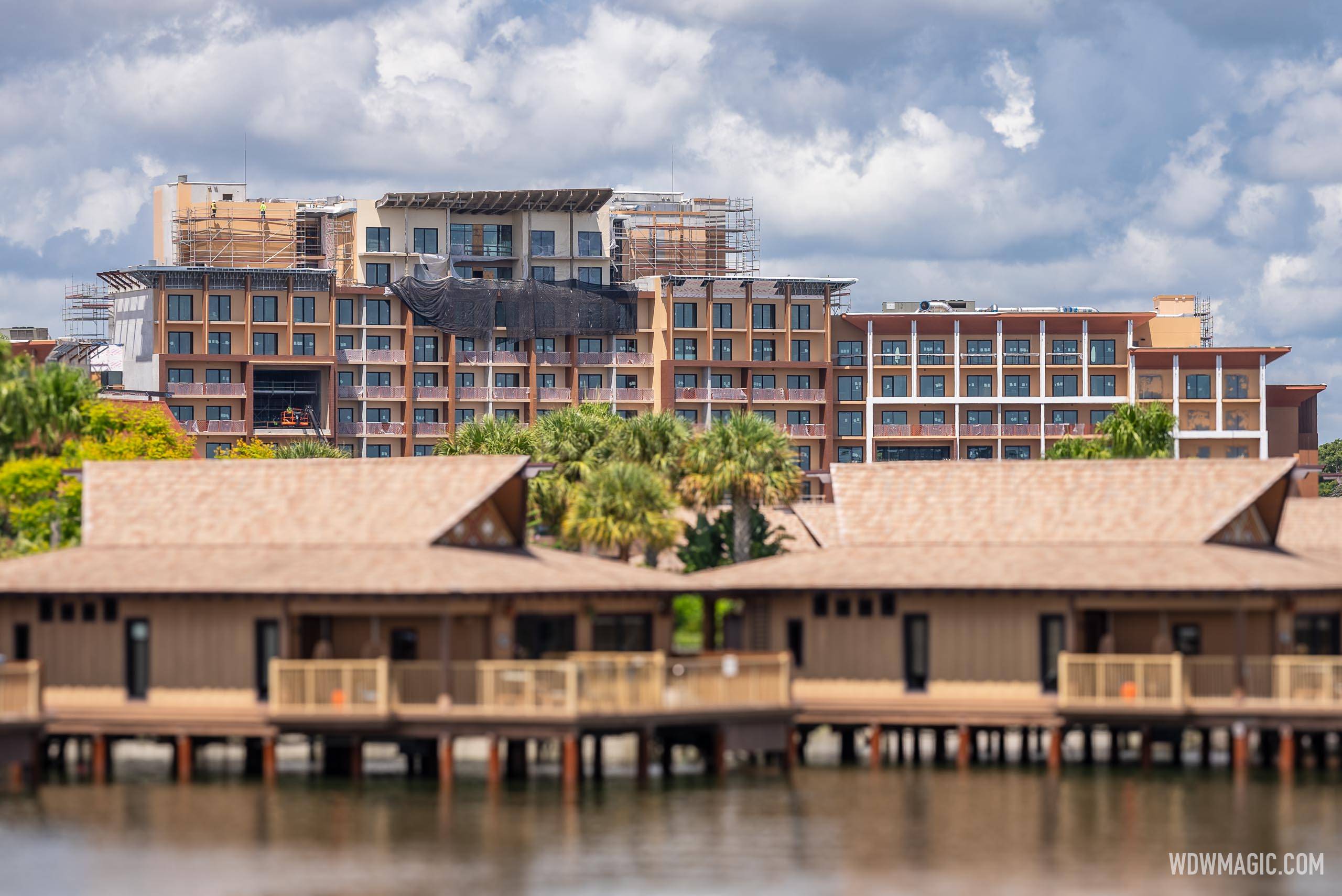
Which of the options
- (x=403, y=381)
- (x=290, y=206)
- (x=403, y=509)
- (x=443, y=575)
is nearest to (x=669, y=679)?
(x=443, y=575)

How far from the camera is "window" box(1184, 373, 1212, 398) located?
164 m

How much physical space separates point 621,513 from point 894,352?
281ft

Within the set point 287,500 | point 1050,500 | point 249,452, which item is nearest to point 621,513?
point 1050,500

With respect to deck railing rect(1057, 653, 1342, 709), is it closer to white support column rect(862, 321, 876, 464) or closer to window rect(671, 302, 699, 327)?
window rect(671, 302, 699, 327)

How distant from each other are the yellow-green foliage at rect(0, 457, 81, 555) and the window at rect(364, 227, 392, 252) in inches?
3433

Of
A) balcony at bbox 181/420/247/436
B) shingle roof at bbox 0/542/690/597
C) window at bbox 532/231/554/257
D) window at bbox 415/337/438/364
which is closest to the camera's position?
shingle roof at bbox 0/542/690/597

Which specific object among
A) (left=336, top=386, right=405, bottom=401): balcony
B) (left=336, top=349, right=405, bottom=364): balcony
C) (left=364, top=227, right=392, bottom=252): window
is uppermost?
(left=364, top=227, right=392, bottom=252): window

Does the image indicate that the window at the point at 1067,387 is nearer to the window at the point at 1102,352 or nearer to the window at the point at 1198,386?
the window at the point at 1102,352

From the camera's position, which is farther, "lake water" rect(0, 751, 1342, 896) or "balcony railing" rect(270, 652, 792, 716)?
"balcony railing" rect(270, 652, 792, 716)

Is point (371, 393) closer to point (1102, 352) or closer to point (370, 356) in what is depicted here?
point (370, 356)

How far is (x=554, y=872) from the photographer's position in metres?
38.4

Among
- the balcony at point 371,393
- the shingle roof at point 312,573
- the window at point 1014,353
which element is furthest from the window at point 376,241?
the shingle roof at point 312,573

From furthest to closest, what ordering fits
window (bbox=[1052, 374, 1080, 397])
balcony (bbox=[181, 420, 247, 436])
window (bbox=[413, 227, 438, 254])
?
1. window (bbox=[1052, 374, 1080, 397])
2. window (bbox=[413, 227, 438, 254])
3. balcony (bbox=[181, 420, 247, 436])


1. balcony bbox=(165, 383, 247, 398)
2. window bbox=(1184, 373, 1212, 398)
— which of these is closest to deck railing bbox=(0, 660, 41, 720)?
balcony bbox=(165, 383, 247, 398)
